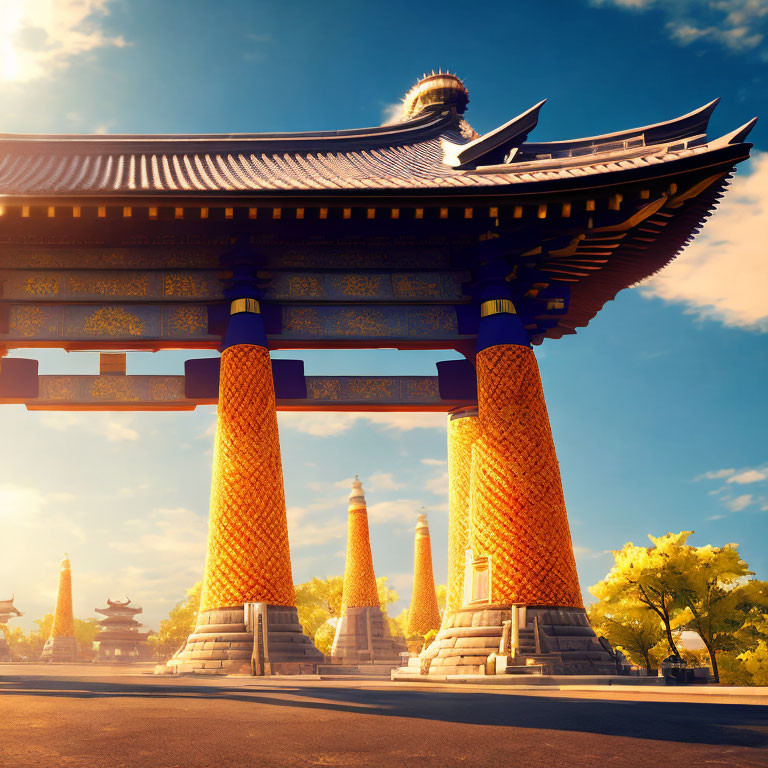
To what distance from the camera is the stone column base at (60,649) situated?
163 feet

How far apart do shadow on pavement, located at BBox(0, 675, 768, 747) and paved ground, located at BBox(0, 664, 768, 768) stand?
1cm

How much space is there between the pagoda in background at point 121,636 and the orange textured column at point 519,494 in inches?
2536

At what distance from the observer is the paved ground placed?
3.50 m

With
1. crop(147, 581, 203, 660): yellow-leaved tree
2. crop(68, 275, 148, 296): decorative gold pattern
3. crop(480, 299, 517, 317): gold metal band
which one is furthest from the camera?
crop(147, 581, 203, 660): yellow-leaved tree

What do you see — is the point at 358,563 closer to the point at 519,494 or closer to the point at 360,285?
the point at 360,285

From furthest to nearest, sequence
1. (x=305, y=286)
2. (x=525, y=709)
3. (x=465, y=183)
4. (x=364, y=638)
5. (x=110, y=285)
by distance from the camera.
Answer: (x=364, y=638) → (x=305, y=286) → (x=110, y=285) → (x=465, y=183) → (x=525, y=709)

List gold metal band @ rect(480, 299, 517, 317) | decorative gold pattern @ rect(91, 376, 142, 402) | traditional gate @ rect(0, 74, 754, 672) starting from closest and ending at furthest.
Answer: traditional gate @ rect(0, 74, 754, 672), gold metal band @ rect(480, 299, 517, 317), decorative gold pattern @ rect(91, 376, 142, 402)

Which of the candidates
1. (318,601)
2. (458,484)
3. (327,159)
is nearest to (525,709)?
(458,484)

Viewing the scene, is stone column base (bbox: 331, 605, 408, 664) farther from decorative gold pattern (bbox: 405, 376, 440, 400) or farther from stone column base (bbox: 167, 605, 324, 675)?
stone column base (bbox: 167, 605, 324, 675)

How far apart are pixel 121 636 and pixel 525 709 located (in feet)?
233

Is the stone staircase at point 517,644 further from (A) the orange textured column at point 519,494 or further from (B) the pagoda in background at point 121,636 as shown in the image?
(B) the pagoda in background at point 121,636

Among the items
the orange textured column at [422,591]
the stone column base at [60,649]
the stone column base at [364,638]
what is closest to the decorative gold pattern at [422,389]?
the stone column base at [364,638]

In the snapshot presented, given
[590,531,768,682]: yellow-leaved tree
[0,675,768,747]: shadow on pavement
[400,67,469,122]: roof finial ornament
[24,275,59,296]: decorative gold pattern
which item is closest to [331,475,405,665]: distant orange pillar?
[590,531,768,682]: yellow-leaved tree

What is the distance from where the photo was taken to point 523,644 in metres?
10.6
